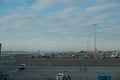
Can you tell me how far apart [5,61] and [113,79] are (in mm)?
53003

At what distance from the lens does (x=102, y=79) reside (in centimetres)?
2575

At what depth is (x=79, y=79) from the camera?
33781 mm

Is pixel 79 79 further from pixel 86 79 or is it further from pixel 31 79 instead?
pixel 31 79

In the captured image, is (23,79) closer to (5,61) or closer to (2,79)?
(2,79)

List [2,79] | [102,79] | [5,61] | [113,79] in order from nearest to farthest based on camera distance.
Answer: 1. [102,79]
2. [2,79]
3. [113,79]
4. [5,61]

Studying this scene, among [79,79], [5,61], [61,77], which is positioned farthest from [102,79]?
[5,61]

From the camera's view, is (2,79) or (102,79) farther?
(2,79)

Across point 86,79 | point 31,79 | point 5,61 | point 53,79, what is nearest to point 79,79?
point 86,79

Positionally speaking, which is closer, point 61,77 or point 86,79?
point 61,77

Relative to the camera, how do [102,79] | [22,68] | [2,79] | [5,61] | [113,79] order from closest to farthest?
[102,79], [2,79], [113,79], [22,68], [5,61]

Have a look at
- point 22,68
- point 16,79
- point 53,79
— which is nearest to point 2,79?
point 16,79

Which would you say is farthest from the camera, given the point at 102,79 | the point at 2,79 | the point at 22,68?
the point at 22,68

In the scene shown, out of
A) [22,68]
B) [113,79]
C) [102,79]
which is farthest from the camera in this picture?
[22,68]

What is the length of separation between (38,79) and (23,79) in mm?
2046
